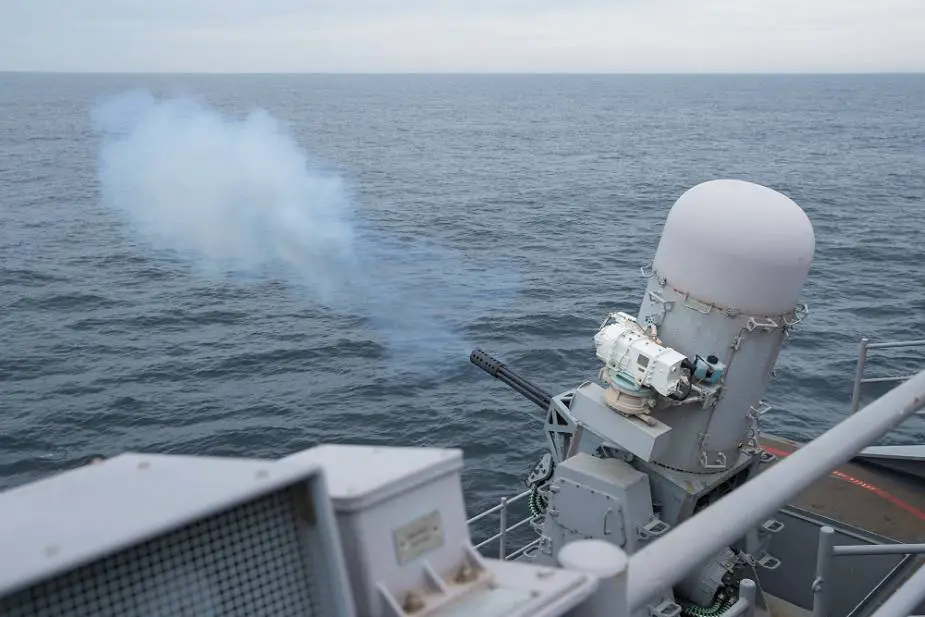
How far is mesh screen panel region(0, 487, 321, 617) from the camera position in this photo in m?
1.50

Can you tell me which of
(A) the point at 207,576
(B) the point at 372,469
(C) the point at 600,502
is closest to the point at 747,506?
(B) the point at 372,469

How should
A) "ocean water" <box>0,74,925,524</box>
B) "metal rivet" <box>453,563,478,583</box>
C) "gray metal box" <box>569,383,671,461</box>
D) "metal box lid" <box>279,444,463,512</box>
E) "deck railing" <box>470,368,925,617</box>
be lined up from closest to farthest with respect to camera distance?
"deck railing" <box>470,368,925,617</box>
"metal box lid" <box>279,444,463,512</box>
"metal rivet" <box>453,563,478,583</box>
"gray metal box" <box>569,383,671,461</box>
"ocean water" <box>0,74,925,524</box>

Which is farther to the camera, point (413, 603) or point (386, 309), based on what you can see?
point (386, 309)

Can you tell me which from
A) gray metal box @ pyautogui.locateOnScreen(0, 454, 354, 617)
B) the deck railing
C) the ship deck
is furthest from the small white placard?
the ship deck

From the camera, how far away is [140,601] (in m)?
1.59

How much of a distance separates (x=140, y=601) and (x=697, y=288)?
6267 millimetres

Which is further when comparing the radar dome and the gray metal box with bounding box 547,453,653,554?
the gray metal box with bounding box 547,453,653,554

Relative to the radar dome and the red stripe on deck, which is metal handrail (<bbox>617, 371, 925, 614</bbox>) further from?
the red stripe on deck

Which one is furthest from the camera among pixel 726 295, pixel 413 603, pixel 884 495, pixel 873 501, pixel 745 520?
pixel 884 495

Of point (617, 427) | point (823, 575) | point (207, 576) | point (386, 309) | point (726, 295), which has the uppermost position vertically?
point (207, 576)

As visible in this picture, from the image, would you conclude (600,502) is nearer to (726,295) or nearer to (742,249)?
(726,295)

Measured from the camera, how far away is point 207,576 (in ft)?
5.50

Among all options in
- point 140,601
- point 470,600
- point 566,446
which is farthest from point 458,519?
point 566,446

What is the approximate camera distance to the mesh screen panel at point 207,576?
150 centimetres
